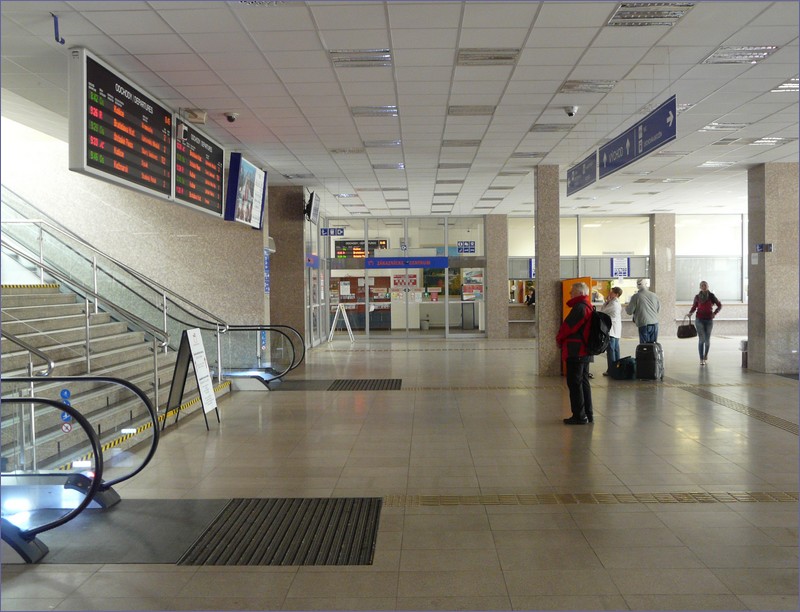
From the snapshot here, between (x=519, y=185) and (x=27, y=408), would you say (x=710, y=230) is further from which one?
(x=27, y=408)

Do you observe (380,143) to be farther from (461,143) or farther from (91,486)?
(91,486)

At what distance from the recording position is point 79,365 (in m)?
7.06

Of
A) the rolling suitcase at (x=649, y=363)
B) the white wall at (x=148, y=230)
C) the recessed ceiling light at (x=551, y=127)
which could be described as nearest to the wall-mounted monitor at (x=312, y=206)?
the white wall at (x=148, y=230)

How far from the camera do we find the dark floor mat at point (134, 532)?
11.8 ft

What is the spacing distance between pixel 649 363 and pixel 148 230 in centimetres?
824

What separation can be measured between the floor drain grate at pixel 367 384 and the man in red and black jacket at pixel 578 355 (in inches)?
129

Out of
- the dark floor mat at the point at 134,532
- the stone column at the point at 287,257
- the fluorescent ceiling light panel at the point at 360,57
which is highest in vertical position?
the fluorescent ceiling light panel at the point at 360,57

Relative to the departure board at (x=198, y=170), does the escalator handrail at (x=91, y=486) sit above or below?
below

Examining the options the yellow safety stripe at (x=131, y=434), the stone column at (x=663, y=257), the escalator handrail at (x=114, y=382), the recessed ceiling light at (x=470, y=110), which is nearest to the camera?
the escalator handrail at (x=114, y=382)

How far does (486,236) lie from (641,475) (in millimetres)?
14728

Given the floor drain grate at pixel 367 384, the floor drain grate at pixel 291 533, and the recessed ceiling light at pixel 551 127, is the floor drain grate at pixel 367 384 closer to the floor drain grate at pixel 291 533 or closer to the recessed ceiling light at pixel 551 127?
the recessed ceiling light at pixel 551 127

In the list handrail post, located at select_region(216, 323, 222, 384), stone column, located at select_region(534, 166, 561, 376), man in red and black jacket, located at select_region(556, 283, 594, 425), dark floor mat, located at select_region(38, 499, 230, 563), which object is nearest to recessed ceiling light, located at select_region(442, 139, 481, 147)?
stone column, located at select_region(534, 166, 561, 376)

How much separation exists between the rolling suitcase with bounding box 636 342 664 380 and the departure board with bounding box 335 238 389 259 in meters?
10.3

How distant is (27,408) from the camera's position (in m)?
4.23
